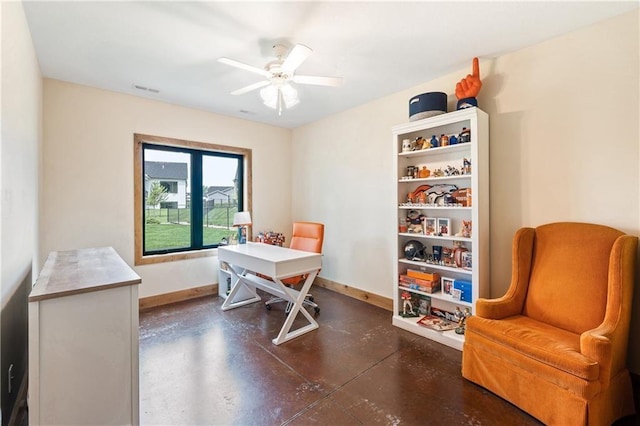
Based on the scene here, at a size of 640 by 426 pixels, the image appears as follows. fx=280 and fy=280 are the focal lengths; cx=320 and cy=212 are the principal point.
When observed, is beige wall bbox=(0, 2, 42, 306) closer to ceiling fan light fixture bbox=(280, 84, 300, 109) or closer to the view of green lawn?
the view of green lawn

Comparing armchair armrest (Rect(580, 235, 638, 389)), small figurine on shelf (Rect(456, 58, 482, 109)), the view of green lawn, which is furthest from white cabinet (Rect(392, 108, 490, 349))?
the view of green lawn

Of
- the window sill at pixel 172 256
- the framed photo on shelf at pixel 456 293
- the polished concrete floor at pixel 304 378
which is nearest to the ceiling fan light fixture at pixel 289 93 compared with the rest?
the polished concrete floor at pixel 304 378

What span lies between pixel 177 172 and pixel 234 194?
901 millimetres

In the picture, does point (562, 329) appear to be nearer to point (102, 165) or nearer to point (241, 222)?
point (241, 222)

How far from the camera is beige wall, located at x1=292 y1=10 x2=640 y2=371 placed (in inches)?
80.1

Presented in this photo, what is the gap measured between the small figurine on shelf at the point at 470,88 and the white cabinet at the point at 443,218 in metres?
0.12

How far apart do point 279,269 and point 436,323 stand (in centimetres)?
168

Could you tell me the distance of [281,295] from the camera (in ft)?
9.96

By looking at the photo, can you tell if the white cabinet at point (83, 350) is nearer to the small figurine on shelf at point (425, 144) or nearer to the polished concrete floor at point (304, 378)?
the polished concrete floor at point (304, 378)

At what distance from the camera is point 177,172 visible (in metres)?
3.98

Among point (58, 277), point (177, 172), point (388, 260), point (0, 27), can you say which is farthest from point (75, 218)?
point (388, 260)

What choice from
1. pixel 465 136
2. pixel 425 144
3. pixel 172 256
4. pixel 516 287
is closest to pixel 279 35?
pixel 425 144

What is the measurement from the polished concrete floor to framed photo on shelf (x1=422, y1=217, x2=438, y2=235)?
3.56 ft

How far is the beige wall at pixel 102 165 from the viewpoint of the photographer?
3012 millimetres
